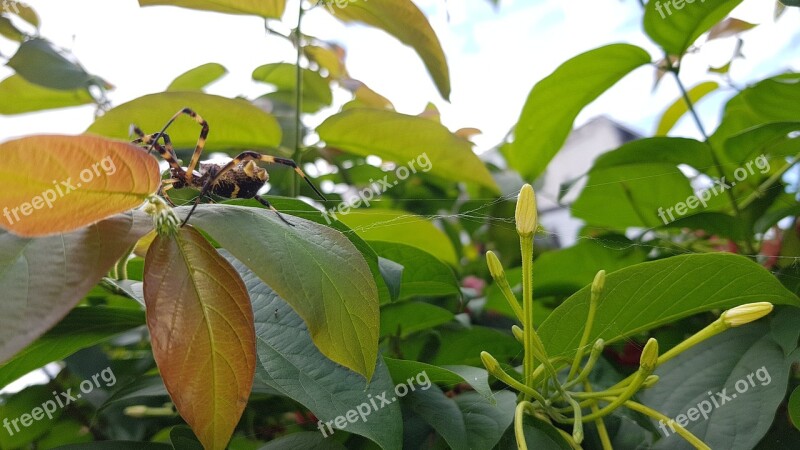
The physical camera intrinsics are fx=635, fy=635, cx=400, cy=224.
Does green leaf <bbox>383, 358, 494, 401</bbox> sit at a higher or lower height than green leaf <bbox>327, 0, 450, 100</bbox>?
lower

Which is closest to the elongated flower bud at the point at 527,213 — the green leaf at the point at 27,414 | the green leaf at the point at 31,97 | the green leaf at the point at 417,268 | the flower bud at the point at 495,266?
the flower bud at the point at 495,266

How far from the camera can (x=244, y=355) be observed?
25cm

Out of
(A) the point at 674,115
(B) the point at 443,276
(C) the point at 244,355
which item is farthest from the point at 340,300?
(A) the point at 674,115

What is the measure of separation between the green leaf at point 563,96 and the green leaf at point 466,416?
12.6 inches

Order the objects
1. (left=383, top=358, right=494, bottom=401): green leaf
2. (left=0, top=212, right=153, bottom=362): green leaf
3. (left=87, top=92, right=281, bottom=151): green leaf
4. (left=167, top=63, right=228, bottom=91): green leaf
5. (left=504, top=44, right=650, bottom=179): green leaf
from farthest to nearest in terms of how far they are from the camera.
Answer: (left=167, top=63, right=228, bottom=91): green leaf
(left=504, top=44, right=650, bottom=179): green leaf
(left=87, top=92, right=281, bottom=151): green leaf
(left=383, top=358, right=494, bottom=401): green leaf
(left=0, top=212, right=153, bottom=362): green leaf

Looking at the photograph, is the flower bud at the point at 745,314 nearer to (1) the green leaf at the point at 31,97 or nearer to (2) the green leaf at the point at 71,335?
(2) the green leaf at the point at 71,335

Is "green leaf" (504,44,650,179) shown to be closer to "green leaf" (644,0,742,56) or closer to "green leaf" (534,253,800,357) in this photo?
"green leaf" (644,0,742,56)

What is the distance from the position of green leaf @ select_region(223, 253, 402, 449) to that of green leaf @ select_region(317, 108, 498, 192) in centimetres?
19

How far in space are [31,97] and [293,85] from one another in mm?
277

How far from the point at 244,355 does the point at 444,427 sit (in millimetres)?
111

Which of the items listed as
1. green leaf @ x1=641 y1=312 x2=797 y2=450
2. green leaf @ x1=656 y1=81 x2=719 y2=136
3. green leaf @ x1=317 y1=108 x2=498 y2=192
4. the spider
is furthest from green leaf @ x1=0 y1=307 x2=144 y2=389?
green leaf @ x1=656 y1=81 x2=719 y2=136

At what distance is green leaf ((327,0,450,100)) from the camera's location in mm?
466

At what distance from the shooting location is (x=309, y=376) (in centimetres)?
29

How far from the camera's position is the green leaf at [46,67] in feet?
1.83
